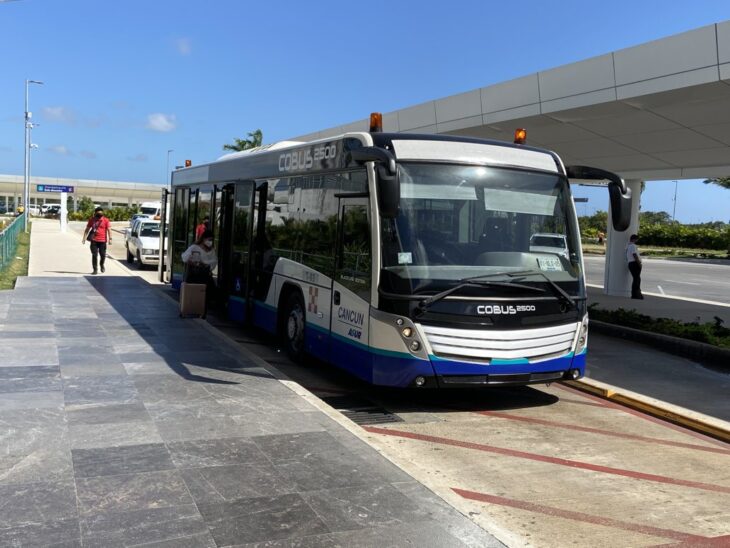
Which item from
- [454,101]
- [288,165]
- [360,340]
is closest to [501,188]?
[360,340]

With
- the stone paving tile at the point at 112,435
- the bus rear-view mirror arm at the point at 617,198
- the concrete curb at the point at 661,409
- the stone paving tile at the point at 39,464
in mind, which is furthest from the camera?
the bus rear-view mirror arm at the point at 617,198

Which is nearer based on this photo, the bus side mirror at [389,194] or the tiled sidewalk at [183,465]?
the tiled sidewalk at [183,465]

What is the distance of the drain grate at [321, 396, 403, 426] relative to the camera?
24.1 feet

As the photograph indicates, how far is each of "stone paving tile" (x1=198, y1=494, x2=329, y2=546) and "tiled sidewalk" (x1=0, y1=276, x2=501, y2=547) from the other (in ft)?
0.04

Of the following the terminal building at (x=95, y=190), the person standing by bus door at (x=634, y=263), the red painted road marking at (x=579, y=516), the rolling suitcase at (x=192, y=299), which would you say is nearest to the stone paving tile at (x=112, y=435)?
the red painted road marking at (x=579, y=516)

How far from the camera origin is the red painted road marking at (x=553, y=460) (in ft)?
19.1

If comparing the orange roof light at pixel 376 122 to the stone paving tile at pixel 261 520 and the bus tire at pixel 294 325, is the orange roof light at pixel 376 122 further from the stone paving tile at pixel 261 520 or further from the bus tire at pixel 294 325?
the stone paving tile at pixel 261 520

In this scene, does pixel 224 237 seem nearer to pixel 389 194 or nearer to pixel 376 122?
pixel 376 122

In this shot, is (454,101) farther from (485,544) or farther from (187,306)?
(485,544)

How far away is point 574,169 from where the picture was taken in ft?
28.0

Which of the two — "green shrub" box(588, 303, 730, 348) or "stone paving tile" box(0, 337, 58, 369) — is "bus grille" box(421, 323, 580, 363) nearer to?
"stone paving tile" box(0, 337, 58, 369)

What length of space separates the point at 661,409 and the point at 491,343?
2.28 m

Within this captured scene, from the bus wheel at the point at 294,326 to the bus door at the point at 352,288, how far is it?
44.3 inches

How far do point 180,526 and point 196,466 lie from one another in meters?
1.01
